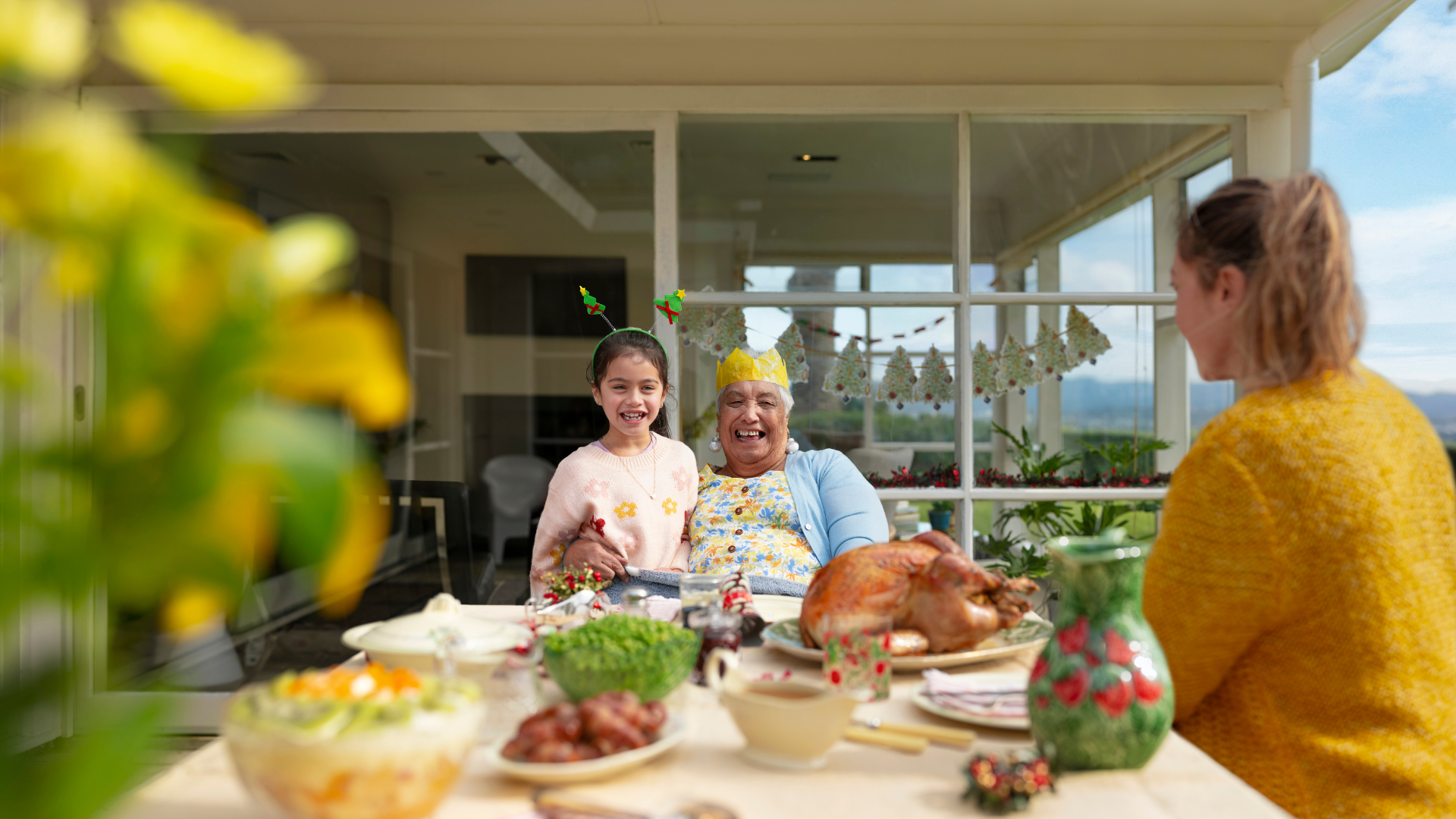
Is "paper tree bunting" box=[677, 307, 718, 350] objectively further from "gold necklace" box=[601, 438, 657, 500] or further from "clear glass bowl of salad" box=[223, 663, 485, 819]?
"clear glass bowl of salad" box=[223, 663, 485, 819]

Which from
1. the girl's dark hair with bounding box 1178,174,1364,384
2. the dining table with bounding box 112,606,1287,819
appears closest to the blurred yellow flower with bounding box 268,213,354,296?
the dining table with bounding box 112,606,1287,819

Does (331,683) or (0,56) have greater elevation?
(0,56)

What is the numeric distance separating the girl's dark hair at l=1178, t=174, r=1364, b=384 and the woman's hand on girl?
4.91 ft

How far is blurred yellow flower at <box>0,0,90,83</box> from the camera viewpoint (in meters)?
0.40

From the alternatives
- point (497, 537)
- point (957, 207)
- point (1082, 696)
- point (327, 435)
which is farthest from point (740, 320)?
point (327, 435)

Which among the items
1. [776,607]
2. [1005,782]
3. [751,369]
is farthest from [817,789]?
[751,369]

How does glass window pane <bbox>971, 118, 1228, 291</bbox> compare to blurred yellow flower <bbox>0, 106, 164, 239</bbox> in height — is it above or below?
above

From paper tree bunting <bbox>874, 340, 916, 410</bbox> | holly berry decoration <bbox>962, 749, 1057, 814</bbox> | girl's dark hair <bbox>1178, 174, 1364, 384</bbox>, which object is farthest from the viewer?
paper tree bunting <bbox>874, 340, 916, 410</bbox>

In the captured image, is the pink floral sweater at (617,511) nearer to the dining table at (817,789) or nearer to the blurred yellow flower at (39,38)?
the dining table at (817,789)

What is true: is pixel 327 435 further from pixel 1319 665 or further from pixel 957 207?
pixel 957 207

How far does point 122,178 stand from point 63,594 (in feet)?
0.58

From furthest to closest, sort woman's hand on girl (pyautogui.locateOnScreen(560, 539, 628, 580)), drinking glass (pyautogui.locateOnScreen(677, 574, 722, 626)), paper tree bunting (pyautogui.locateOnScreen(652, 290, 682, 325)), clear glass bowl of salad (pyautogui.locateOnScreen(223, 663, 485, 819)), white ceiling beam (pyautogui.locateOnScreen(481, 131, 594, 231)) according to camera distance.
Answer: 1. white ceiling beam (pyautogui.locateOnScreen(481, 131, 594, 231))
2. paper tree bunting (pyautogui.locateOnScreen(652, 290, 682, 325))
3. woman's hand on girl (pyautogui.locateOnScreen(560, 539, 628, 580))
4. drinking glass (pyautogui.locateOnScreen(677, 574, 722, 626))
5. clear glass bowl of salad (pyautogui.locateOnScreen(223, 663, 485, 819))

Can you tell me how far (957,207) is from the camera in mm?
3475

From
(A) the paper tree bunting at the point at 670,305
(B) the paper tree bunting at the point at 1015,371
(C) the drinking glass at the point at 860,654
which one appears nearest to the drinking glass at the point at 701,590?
(C) the drinking glass at the point at 860,654
